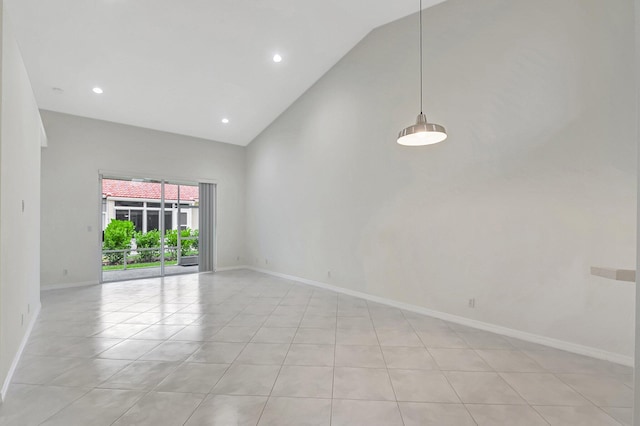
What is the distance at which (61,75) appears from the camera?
477 centimetres

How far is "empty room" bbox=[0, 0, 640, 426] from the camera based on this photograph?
2.31 metres

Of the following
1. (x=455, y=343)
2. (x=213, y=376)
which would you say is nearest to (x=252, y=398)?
(x=213, y=376)

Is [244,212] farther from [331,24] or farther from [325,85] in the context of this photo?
[331,24]

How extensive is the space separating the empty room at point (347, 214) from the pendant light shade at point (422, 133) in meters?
0.04

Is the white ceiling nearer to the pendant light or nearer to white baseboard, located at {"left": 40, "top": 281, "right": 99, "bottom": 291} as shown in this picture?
the pendant light

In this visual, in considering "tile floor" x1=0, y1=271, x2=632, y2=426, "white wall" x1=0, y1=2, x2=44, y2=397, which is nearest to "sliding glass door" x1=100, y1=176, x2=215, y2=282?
"tile floor" x1=0, y1=271, x2=632, y2=426

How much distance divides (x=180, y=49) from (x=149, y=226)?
5.01 m

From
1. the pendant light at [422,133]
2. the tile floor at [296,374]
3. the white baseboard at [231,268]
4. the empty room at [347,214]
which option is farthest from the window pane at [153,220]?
the pendant light at [422,133]

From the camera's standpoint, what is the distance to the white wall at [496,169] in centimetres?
284

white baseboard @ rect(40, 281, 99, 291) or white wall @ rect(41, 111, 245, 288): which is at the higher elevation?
white wall @ rect(41, 111, 245, 288)

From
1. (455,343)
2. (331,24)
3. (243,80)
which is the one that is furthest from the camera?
(243,80)

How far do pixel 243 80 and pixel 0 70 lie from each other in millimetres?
3875

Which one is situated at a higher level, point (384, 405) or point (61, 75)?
point (61, 75)

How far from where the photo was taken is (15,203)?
2.72m
